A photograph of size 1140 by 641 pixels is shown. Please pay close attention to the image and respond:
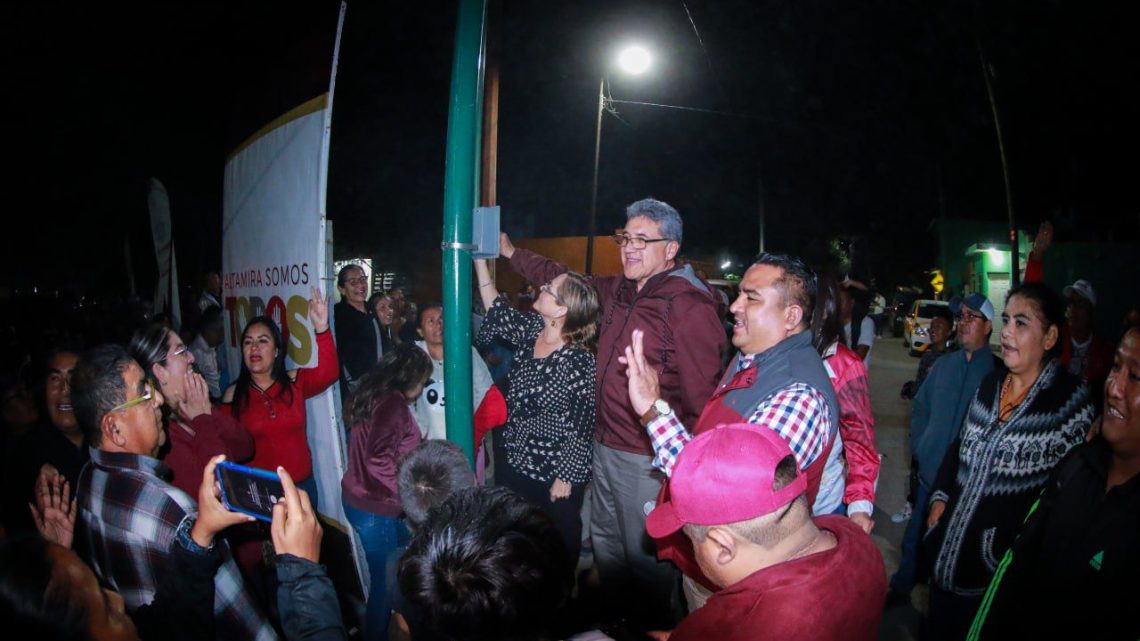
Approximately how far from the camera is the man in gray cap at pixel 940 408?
3797 mm

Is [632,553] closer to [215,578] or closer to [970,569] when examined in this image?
[970,569]

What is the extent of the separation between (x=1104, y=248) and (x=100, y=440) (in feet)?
79.2

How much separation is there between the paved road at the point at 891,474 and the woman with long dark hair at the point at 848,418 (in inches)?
27.2

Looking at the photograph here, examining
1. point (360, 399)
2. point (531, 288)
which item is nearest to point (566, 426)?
point (360, 399)

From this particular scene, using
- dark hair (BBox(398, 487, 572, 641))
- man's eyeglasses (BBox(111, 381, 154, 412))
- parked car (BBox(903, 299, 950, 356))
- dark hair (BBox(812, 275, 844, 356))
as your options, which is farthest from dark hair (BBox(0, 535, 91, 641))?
parked car (BBox(903, 299, 950, 356))

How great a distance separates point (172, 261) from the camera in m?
5.56

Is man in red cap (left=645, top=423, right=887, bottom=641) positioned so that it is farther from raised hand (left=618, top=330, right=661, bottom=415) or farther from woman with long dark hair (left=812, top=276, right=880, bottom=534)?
woman with long dark hair (left=812, top=276, right=880, bottom=534)

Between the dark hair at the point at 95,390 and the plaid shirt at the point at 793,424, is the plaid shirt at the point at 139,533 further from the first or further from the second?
the plaid shirt at the point at 793,424

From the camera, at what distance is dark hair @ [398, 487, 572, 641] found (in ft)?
4.59

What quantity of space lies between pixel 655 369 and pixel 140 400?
230 centimetres

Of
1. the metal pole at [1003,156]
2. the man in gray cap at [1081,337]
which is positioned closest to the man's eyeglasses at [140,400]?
the man in gray cap at [1081,337]

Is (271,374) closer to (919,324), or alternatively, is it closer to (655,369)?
(655,369)

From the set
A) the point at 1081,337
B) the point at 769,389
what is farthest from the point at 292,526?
the point at 1081,337

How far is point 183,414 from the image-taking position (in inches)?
118
